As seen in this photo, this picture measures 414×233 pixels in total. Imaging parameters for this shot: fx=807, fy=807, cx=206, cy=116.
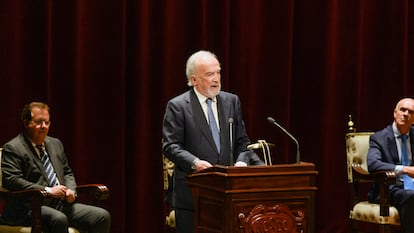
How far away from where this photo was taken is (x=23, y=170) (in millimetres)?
4992

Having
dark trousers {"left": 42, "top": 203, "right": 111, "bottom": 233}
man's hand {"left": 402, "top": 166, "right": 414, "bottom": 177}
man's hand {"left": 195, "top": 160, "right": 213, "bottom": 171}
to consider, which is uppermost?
man's hand {"left": 195, "top": 160, "right": 213, "bottom": 171}

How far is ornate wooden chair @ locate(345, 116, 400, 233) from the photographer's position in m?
5.42

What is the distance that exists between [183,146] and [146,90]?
1.57 meters

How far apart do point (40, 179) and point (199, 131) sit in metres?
1.17

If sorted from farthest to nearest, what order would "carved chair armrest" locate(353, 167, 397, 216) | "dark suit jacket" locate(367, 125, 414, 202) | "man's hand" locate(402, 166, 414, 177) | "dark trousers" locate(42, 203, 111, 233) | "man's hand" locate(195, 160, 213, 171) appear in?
"dark suit jacket" locate(367, 125, 414, 202) → "man's hand" locate(402, 166, 414, 177) → "carved chair armrest" locate(353, 167, 397, 216) → "dark trousers" locate(42, 203, 111, 233) → "man's hand" locate(195, 160, 213, 171)

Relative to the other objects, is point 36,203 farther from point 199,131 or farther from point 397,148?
point 397,148

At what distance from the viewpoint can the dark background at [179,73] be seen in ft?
18.9

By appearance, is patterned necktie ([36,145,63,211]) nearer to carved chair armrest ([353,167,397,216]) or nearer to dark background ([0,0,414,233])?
dark background ([0,0,414,233])

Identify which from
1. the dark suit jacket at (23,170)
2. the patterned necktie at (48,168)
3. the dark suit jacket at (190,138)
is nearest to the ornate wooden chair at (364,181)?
the dark suit jacket at (190,138)

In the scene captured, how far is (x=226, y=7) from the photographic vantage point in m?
6.27

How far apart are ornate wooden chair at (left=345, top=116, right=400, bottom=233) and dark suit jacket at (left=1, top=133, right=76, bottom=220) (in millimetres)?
2020

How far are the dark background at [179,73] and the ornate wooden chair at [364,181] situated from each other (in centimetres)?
71

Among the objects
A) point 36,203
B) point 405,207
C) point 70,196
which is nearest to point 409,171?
point 405,207

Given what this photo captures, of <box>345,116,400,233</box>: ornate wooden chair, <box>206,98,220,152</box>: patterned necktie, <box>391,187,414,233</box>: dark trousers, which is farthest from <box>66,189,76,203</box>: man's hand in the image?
<box>391,187,414,233</box>: dark trousers
